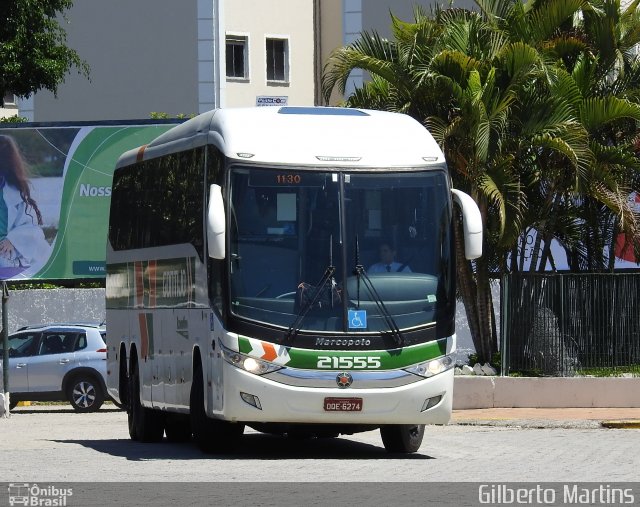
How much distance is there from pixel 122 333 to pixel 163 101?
1034 inches

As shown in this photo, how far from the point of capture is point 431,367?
16.1 m

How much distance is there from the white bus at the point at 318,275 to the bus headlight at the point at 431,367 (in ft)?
0.03

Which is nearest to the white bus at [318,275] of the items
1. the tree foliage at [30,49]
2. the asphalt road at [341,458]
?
the asphalt road at [341,458]

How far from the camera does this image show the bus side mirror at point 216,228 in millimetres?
15641

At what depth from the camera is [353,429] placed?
16.9 metres

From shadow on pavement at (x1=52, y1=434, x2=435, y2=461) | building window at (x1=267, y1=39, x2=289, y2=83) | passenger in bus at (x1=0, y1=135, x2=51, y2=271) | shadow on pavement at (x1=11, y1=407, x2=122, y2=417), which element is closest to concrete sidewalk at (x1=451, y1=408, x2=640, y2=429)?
shadow on pavement at (x1=52, y1=434, x2=435, y2=461)

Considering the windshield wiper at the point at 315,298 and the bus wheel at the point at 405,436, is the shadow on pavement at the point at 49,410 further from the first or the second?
the windshield wiper at the point at 315,298

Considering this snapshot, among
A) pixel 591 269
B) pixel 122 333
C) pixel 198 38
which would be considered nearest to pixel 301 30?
pixel 198 38

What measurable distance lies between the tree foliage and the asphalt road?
673 inches

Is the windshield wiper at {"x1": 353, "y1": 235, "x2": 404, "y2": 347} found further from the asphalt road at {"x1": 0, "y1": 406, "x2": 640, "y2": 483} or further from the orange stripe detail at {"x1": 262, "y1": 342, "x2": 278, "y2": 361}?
the asphalt road at {"x1": 0, "y1": 406, "x2": 640, "y2": 483}

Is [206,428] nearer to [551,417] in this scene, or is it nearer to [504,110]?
[551,417]

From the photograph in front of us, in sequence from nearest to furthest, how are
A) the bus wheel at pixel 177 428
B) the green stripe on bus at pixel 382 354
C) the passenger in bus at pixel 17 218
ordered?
1. the green stripe on bus at pixel 382 354
2. the bus wheel at pixel 177 428
3. the passenger in bus at pixel 17 218

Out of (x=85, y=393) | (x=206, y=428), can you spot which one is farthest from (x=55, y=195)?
(x=206, y=428)
